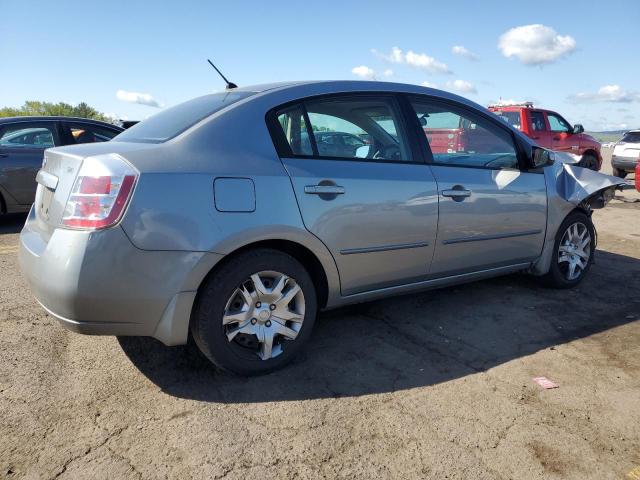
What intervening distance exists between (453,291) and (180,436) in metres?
2.84

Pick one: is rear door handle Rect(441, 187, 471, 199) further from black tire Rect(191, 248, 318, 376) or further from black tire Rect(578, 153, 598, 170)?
black tire Rect(578, 153, 598, 170)

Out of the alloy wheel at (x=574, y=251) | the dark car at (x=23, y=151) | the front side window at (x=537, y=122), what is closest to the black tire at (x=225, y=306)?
the alloy wheel at (x=574, y=251)

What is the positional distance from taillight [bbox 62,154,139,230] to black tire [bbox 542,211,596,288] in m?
3.57

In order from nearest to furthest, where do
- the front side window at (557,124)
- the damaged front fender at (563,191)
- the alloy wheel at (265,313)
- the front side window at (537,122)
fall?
1. the alloy wheel at (265,313)
2. the damaged front fender at (563,191)
3. the front side window at (537,122)
4. the front side window at (557,124)

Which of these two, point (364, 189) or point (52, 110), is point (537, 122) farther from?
point (52, 110)

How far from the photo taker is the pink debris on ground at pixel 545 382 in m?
2.85

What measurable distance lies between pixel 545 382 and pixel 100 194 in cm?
260

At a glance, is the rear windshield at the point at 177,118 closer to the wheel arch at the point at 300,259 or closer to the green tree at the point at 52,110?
the wheel arch at the point at 300,259

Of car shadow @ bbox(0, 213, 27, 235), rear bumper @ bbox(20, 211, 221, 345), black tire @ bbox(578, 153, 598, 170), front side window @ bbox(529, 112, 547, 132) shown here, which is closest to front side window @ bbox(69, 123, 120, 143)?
car shadow @ bbox(0, 213, 27, 235)

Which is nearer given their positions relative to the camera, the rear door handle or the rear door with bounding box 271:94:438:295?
the rear door with bounding box 271:94:438:295

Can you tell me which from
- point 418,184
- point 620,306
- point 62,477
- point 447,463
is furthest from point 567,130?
point 62,477

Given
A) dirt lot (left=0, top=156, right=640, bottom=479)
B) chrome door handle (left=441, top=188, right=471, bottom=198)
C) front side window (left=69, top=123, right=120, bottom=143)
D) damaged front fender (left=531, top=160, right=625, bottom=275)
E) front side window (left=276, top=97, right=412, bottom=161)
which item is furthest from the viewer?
front side window (left=69, top=123, right=120, bottom=143)

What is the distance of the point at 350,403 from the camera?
2629mm

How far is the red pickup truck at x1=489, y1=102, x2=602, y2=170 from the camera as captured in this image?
1230cm
